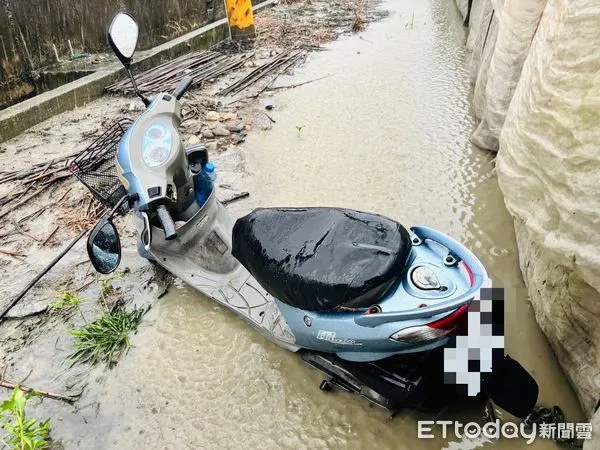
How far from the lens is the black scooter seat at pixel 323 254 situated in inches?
70.0

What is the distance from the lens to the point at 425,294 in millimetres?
1750

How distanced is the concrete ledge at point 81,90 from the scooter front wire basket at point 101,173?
9.68 ft

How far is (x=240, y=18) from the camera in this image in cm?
834

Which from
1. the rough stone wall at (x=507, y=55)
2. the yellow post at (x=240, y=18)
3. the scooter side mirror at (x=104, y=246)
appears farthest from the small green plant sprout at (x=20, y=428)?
the yellow post at (x=240, y=18)

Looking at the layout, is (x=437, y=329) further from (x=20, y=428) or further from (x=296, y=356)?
(x=20, y=428)

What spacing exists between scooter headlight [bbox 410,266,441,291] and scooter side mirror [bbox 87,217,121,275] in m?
1.35

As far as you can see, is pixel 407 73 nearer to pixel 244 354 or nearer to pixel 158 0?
pixel 158 0

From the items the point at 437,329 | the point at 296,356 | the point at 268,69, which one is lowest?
the point at 296,356

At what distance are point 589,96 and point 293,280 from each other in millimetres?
1377

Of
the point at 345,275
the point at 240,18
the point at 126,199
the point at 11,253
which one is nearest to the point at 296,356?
the point at 345,275

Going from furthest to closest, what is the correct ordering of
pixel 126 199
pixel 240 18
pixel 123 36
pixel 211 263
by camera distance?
pixel 240 18, pixel 211 263, pixel 123 36, pixel 126 199

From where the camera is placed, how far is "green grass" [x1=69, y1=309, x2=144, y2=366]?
262 cm

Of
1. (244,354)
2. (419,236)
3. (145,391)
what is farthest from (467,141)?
(145,391)

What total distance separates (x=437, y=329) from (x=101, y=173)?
239cm
